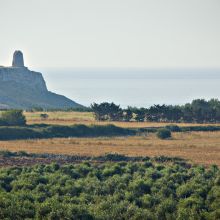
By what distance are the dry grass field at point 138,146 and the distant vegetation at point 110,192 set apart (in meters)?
9.76

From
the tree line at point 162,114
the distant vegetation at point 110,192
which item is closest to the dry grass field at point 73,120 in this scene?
the tree line at point 162,114

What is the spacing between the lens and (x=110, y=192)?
3875 cm

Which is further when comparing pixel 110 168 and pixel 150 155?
pixel 150 155

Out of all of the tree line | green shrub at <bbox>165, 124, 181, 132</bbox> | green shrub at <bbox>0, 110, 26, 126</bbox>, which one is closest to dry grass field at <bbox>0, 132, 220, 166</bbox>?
green shrub at <bbox>165, 124, 181, 132</bbox>

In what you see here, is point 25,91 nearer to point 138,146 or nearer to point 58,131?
point 58,131

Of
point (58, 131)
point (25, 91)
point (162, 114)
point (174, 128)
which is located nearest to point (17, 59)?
point (25, 91)

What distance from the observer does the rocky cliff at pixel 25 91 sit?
162 meters

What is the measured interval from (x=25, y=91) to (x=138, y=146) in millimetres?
107694

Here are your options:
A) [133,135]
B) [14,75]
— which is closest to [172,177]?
[133,135]

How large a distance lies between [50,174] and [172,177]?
7218mm

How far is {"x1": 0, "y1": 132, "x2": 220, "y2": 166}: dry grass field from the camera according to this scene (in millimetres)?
60500

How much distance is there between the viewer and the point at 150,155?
2311 inches

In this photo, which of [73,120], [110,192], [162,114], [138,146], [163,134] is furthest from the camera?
[162,114]

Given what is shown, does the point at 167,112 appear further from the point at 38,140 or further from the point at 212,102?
the point at 38,140
